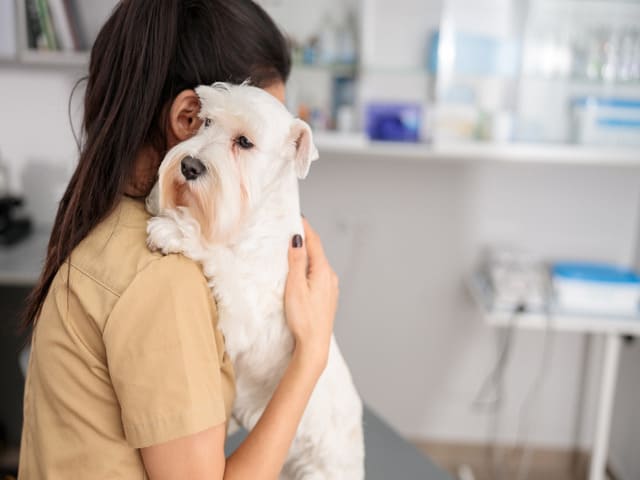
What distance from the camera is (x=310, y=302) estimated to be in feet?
3.57

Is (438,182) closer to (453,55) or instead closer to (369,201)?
(369,201)

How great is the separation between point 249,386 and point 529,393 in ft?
7.01

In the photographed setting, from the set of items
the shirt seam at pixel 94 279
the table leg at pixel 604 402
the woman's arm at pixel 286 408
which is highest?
the shirt seam at pixel 94 279

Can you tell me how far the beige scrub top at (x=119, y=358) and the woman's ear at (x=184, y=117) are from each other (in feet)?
0.59

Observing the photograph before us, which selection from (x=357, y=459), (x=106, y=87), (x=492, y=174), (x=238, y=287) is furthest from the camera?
(x=492, y=174)

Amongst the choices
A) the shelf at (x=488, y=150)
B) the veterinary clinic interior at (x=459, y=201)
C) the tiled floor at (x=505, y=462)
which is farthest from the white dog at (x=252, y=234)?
the tiled floor at (x=505, y=462)

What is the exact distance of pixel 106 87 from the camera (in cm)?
92

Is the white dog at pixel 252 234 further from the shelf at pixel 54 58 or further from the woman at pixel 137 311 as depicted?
the shelf at pixel 54 58

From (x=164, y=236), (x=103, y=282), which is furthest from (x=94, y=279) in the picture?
(x=164, y=236)

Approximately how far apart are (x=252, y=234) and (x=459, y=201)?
1818 millimetres

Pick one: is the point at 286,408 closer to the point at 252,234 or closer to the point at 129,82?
the point at 252,234

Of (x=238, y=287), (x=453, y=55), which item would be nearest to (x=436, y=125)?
(x=453, y=55)

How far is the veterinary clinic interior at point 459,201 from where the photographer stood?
2.45 metres

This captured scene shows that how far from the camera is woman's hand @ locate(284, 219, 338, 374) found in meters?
1.03
